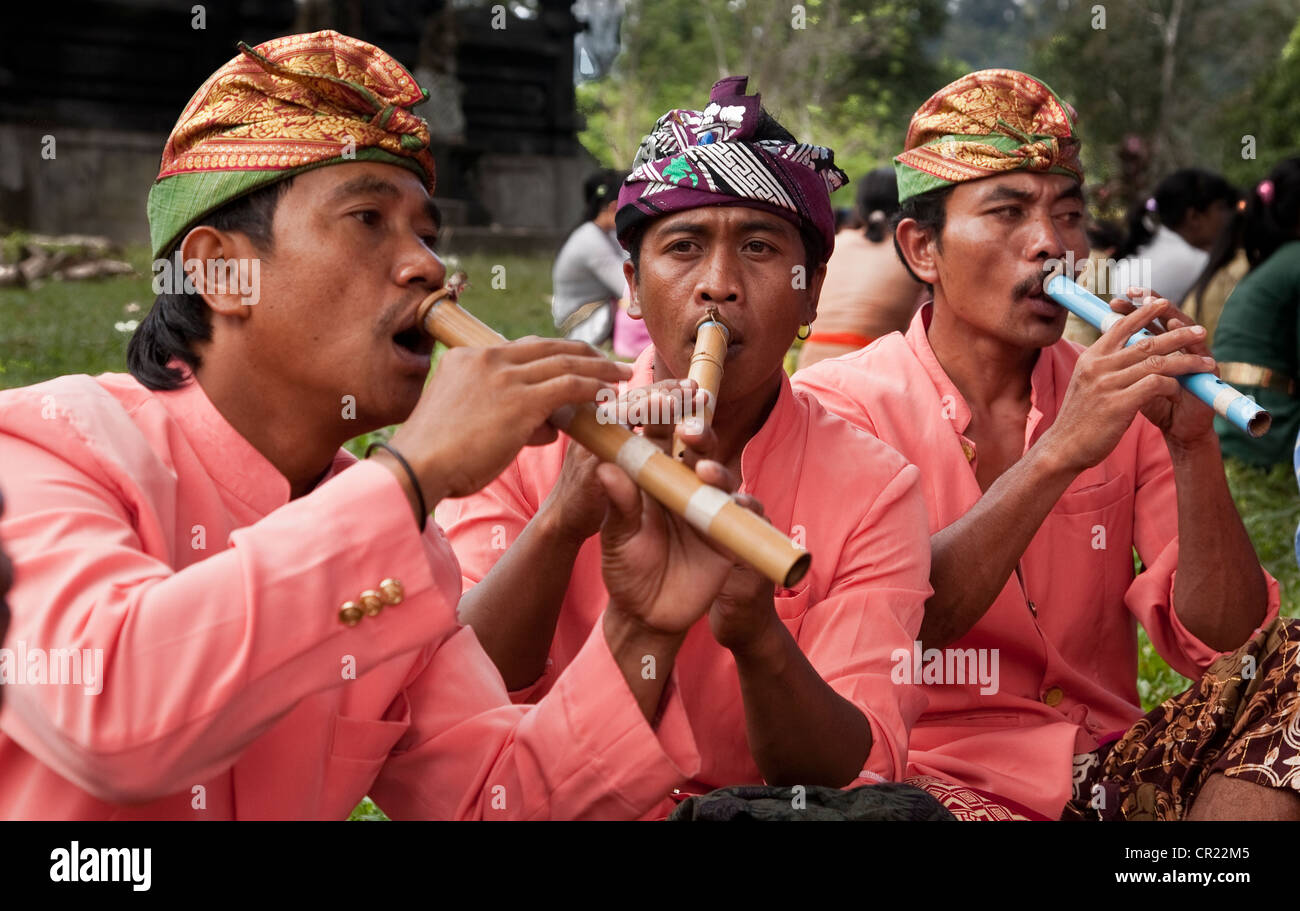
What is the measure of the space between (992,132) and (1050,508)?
993 millimetres

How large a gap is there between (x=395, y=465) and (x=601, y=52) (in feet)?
133

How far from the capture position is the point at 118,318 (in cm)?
1212

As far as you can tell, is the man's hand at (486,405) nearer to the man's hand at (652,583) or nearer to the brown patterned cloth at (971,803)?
the man's hand at (652,583)

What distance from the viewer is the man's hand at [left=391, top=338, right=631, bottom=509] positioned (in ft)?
6.52

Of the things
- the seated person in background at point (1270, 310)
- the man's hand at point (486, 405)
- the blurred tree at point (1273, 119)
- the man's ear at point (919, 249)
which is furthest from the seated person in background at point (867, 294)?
the blurred tree at point (1273, 119)

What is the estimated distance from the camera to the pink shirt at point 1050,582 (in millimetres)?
3301

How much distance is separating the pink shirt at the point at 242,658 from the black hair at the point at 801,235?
94 centimetres

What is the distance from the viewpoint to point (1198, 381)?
3123mm

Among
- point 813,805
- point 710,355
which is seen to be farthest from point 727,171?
point 813,805

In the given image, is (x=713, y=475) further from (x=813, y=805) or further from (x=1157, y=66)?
(x=1157, y=66)

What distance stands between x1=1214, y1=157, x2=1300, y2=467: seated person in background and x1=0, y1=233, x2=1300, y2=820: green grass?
571mm

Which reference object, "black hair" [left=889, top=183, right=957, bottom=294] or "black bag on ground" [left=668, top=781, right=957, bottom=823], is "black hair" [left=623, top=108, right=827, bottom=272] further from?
"black bag on ground" [left=668, top=781, right=957, bottom=823]

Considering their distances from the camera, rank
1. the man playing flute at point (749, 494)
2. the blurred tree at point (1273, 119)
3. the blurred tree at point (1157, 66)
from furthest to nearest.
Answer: the blurred tree at point (1157, 66)
the blurred tree at point (1273, 119)
the man playing flute at point (749, 494)
